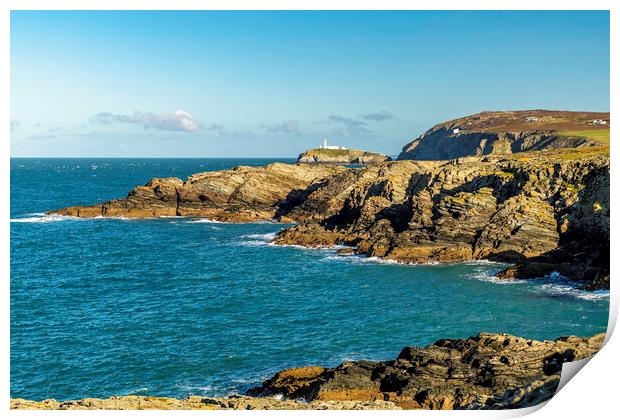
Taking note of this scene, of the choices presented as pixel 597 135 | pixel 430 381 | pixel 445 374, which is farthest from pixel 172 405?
pixel 597 135

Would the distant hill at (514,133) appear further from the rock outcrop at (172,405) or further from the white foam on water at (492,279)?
the rock outcrop at (172,405)

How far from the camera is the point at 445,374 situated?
70.4 ft

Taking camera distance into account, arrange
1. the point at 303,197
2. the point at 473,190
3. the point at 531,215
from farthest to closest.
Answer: the point at 303,197
the point at 473,190
the point at 531,215

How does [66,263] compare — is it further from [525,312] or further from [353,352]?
[525,312]

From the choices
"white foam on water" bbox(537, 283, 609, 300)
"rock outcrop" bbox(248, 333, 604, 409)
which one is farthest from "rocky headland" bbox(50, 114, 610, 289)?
"rock outcrop" bbox(248, 333, 604, 409)

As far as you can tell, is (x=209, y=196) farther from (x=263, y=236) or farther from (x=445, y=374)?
(x=445, y=374)

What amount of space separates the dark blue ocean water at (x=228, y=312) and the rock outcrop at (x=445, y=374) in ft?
12.5

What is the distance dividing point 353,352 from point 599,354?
13741 millimetres

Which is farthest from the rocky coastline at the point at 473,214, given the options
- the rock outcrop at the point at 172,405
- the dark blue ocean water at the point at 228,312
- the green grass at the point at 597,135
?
the rock outcrop at the point at 172,405

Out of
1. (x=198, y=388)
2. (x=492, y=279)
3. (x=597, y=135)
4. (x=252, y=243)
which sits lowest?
(x=198, y=388)

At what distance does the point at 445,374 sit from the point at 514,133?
119 meters

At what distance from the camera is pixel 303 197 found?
3319 inches

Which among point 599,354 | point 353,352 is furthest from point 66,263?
point 599,354

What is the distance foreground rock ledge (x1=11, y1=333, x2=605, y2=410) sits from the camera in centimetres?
1659
